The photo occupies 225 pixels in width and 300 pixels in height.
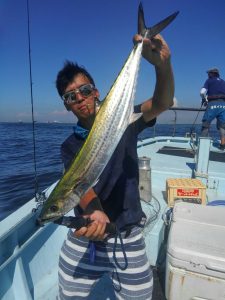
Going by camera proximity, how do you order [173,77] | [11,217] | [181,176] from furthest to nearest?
1. [181,176]
2. [11,217]
3. [173,77]

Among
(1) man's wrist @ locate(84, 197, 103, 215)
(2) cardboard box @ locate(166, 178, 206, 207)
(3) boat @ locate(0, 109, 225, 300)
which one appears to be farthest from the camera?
(2) cardboard box @ locate(166, 178, 206, 207)

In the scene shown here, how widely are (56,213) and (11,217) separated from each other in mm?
1340

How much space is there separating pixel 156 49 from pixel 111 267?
1.62 m

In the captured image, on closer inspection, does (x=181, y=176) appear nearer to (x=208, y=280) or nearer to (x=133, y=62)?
(x=208, y=280)

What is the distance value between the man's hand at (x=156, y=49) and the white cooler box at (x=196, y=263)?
1351 millimetres

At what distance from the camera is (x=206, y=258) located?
1.98 metres

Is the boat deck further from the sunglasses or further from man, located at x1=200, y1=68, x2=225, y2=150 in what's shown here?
man, located at x1=200, y1=68, x2=225, y2=150

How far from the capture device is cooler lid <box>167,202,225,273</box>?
1992 mm

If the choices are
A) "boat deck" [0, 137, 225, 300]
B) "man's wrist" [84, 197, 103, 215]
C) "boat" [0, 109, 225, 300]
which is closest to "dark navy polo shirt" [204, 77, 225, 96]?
"boat" [0, 109, 225, 300]

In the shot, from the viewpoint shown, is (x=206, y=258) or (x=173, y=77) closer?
(x=173, y=77)

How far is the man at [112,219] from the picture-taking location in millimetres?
2088

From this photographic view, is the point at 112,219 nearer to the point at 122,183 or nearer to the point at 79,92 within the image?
the point at 122,183

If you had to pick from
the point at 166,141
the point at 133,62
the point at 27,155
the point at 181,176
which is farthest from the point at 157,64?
Answer: the point at 27,155

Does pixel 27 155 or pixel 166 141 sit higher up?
pixel 166 141
